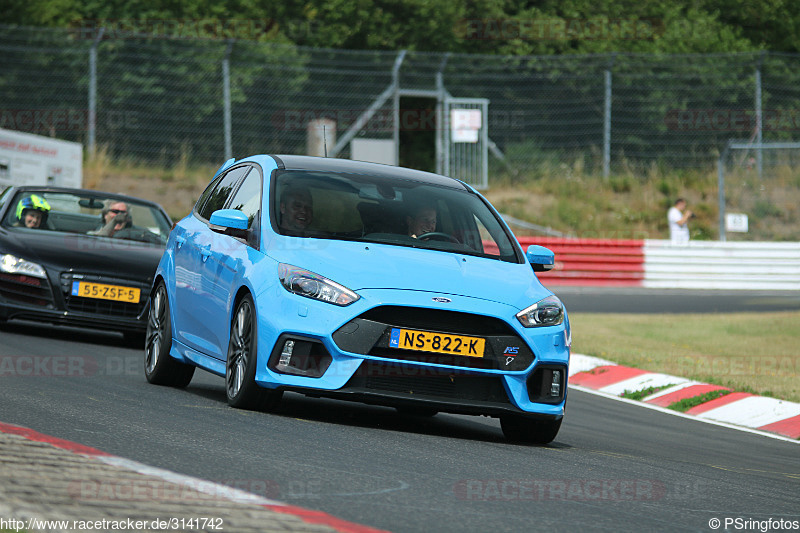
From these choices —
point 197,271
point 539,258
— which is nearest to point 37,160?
point 197,271

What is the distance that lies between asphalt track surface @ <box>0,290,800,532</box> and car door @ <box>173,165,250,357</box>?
403 millimetres

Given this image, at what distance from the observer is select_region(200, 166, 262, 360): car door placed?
7988 millimetres

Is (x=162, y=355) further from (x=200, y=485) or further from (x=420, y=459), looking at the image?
(x=200, y=485)

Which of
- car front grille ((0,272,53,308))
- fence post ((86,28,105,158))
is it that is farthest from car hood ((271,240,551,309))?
fence post ((86,28,105,158))

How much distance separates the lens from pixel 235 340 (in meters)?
7.81

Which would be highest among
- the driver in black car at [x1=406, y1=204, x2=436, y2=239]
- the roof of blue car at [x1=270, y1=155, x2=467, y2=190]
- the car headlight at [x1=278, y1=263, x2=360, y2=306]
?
the roof of blue car at [x1=270, y1=155, x2=467, y2=190]

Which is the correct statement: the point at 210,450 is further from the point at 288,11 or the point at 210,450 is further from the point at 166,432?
the point at 288,11

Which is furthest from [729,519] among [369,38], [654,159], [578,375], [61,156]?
[369,38]

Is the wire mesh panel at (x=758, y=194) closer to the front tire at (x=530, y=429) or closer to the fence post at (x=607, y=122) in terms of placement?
the fence post at (x=607, y=122)

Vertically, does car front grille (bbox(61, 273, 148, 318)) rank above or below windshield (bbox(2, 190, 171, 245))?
below

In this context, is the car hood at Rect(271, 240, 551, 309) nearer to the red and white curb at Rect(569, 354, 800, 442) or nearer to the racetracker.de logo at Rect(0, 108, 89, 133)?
the red and white curb at Rect(569, 354, 800, 442)

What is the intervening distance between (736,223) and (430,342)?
22259mm

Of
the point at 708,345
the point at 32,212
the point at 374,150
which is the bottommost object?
the point at 708,345

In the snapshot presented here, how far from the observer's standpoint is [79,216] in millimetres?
13141
